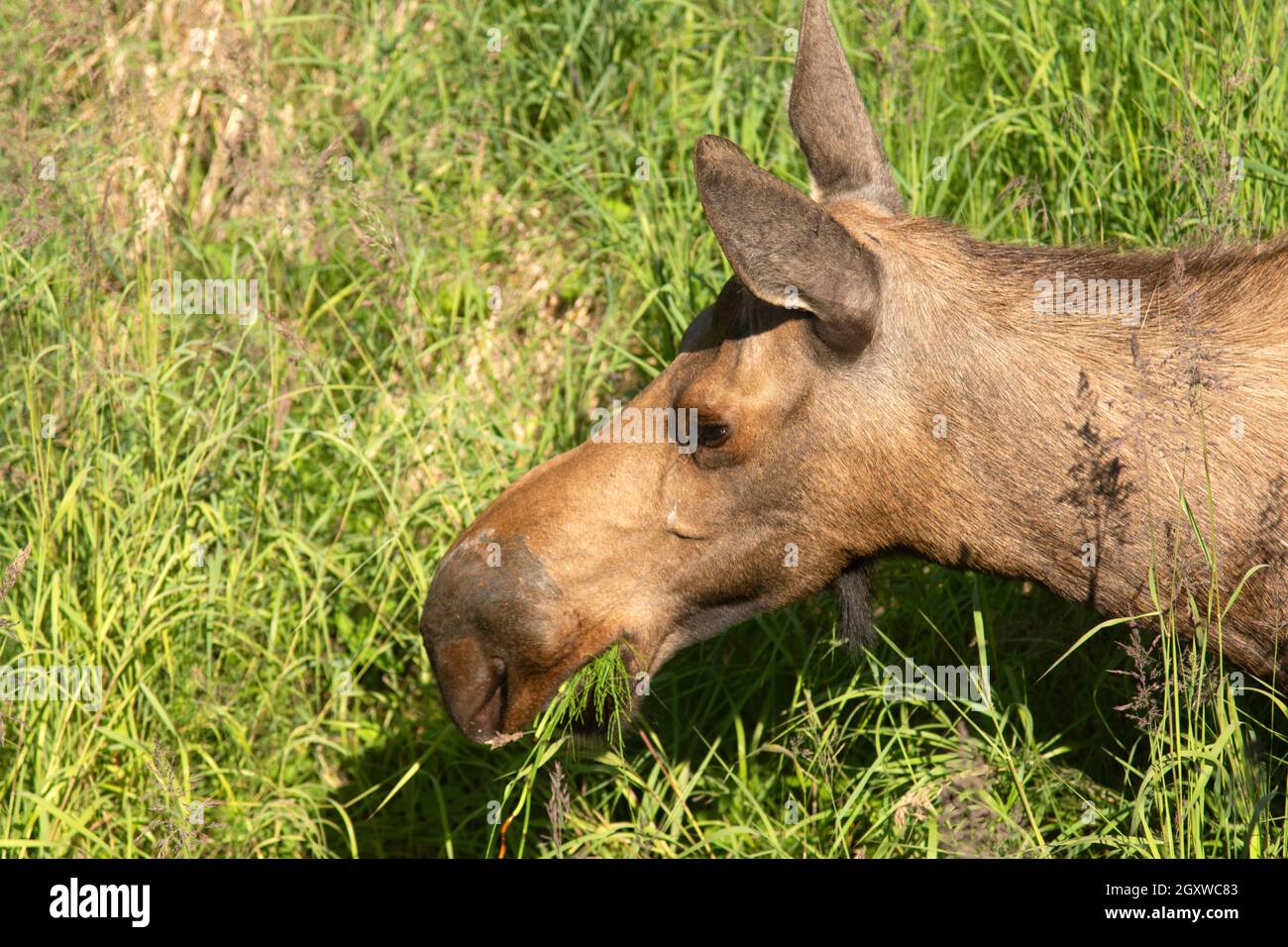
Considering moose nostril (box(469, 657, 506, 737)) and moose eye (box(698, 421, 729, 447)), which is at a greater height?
moose eye (box(698, 421, 729, 447))

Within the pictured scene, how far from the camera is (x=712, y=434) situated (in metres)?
3.87

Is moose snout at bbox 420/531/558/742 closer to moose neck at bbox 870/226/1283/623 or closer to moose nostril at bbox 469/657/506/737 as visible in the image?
moose nostril at bbox 469/657/506/737

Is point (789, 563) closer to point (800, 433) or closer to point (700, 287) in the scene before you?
point (800, 433)

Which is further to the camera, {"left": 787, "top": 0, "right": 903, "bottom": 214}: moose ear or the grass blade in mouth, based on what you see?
{"left": 787, "top": 0, "right": 903, "bottom": 214}: moose ear

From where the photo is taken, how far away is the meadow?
4.69 metres

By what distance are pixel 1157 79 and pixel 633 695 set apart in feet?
10.2

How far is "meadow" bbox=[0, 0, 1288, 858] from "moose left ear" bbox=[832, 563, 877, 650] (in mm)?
410

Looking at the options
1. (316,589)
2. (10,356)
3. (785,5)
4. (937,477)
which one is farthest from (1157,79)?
(10,356)

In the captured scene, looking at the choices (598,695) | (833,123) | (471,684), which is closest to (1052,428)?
(833,123)

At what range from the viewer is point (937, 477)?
3762 mm

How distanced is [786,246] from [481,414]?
94.8 inches

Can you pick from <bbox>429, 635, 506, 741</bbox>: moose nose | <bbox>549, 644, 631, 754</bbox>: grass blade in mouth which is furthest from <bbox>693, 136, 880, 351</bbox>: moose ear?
<bbox>429, 635, 506, 741</bbox>: moose nose

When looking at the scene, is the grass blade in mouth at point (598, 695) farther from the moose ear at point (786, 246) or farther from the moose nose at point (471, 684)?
the moose ear at point (786, 246)

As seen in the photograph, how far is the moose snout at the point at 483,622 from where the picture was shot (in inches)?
151
